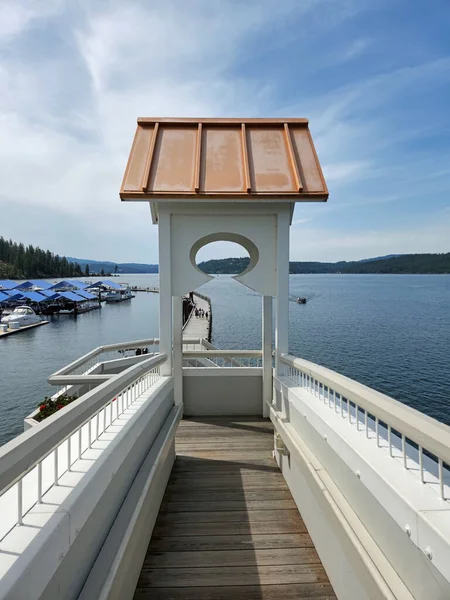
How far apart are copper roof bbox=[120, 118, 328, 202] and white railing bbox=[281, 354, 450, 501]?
2.36m

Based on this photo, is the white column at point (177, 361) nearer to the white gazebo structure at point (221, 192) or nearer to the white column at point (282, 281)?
the white gazebo structure at point (221, 192)

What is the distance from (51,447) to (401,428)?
1442 millimetres

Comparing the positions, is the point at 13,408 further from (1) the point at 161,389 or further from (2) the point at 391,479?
(2) the point at 391,479

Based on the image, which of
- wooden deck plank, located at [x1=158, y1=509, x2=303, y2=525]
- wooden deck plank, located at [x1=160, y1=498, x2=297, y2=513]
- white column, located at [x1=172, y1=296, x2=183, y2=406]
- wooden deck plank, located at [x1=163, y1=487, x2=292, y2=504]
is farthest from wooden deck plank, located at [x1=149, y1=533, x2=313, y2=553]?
white column, located at [x1=172, y1=296, x2=183, y2=406]

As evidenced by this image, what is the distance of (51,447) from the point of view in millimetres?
1314

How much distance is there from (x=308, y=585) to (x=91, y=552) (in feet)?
5.39

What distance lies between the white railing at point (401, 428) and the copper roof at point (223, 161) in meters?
2.36

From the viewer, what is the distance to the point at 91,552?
5.33 feet

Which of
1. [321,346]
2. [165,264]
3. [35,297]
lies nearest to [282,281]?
[165,264]

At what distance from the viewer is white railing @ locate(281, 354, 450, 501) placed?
4.43ft

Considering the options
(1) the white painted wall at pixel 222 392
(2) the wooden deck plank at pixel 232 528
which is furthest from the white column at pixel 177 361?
(2) the wooden deck plank at pixel 232 528

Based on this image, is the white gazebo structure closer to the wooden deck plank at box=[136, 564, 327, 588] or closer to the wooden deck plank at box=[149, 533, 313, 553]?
the wooden deck plank at box=[149, 533, 313, 553]

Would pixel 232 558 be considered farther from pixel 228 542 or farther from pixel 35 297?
pixel 35 297

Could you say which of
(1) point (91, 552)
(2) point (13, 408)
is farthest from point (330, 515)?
(2) point (13, 408)
